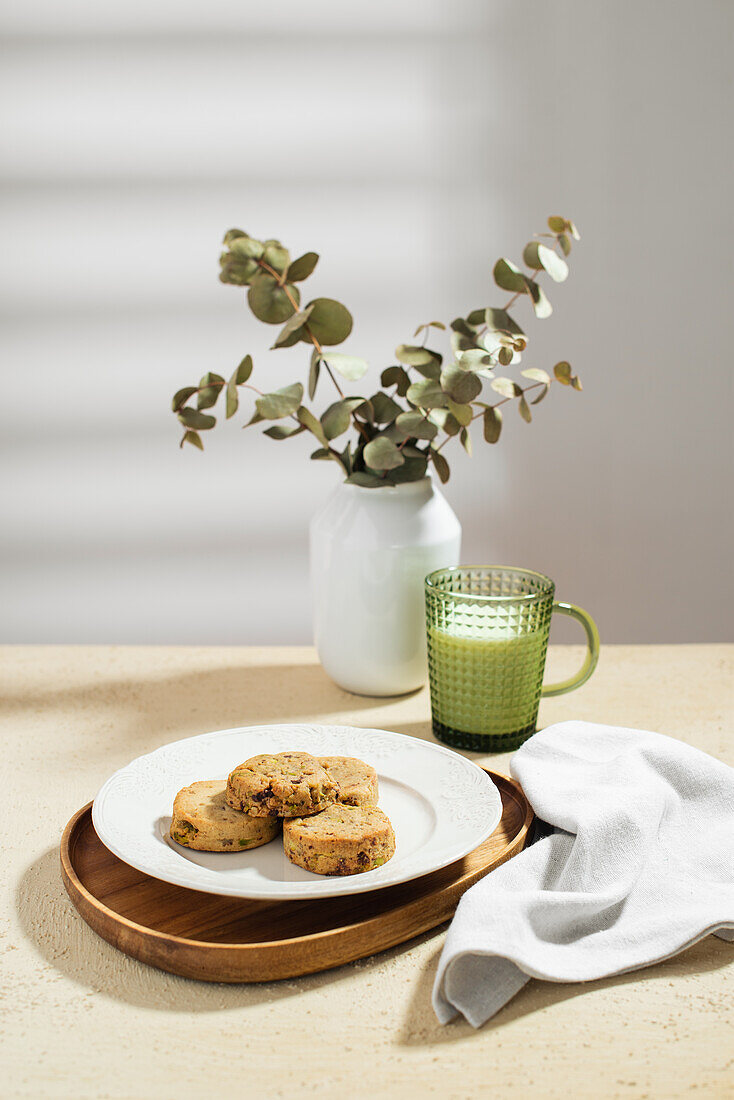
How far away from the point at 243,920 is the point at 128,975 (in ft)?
0.23

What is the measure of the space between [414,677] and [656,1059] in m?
0.56

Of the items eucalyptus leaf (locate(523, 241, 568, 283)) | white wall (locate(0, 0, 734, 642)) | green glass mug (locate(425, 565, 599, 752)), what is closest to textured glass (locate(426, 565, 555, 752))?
green glass mug (locate(425, 565, 599, 752))

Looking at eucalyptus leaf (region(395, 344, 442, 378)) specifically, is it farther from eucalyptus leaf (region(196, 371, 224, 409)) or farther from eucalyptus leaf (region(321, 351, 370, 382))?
eucalyptus leaf (region(196, 371, 224, 409))

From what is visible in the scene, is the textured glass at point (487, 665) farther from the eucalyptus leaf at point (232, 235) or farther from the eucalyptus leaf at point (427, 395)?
the eucalyptus leaf at point (232, 235)

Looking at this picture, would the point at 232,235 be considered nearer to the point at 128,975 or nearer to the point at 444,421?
the point at 444,421

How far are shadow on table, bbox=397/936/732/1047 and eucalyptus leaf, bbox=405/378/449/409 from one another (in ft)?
1.57

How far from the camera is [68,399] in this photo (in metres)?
1.88

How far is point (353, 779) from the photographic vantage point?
2.24 feet

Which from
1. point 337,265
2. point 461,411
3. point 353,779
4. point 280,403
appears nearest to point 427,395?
point 461,411

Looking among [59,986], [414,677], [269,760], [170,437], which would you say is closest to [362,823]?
[269,760]

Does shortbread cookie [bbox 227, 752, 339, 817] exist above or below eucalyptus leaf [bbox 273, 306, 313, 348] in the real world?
below

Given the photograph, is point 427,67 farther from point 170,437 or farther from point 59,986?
point 59,986

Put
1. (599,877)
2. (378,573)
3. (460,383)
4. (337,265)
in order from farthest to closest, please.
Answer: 1. (337,265)
2. (378,573)
3. (460,383)
4. (599,877)

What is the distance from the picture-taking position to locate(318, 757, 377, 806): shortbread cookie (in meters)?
0.66
